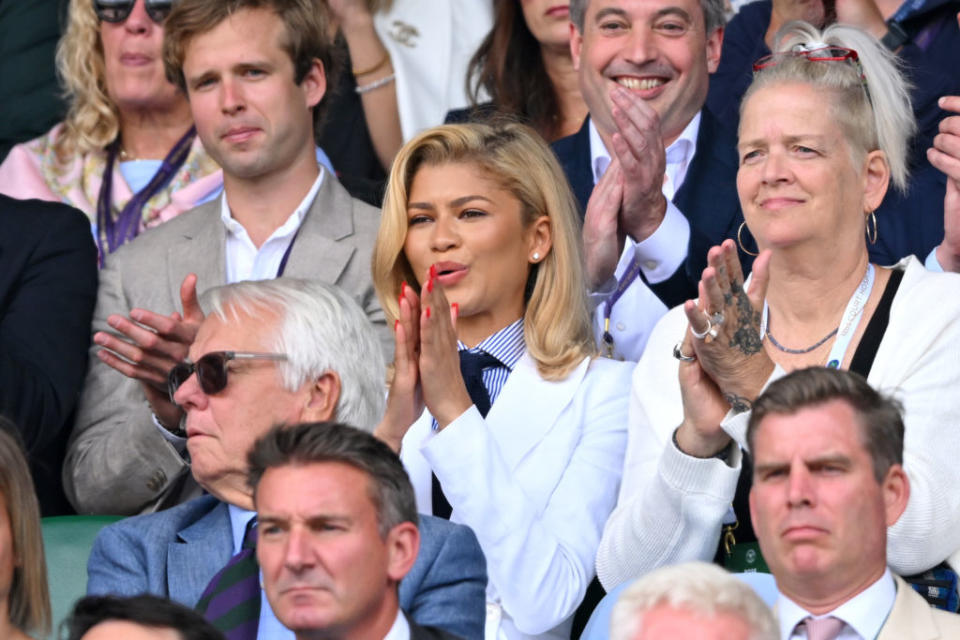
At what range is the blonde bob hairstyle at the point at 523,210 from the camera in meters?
4.39

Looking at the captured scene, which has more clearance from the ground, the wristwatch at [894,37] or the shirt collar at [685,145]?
the wristwatch at [894,37]

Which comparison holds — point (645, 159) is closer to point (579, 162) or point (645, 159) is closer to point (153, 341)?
point (579, 162)

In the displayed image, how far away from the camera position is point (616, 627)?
297 cm

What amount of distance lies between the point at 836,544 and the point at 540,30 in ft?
9.00

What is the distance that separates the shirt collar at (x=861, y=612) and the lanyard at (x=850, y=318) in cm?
74

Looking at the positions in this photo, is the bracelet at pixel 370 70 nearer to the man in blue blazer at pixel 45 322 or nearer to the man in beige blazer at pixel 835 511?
the man in blue blazer at pixel 45 322

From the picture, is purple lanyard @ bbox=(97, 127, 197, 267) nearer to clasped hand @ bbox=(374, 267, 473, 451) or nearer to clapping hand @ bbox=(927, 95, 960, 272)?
clasped hand @ bbox=(374, 267, 473, 451)

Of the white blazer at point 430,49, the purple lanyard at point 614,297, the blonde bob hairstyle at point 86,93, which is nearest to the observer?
the purple lanyard at point 614,297

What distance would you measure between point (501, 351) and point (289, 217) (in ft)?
3.20

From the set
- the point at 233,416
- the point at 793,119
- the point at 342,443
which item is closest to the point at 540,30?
the point at 793,119

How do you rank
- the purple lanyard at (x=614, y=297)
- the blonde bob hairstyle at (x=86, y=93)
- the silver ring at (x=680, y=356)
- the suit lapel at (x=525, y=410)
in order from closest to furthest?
1. the silver ring at (x=680, y=356)
2. the suit lapel at (x=525, y=410)
3. the purple lanyard at (x=614, y=297)
4. the blonde bob hairstyle at (x=86, y=93)

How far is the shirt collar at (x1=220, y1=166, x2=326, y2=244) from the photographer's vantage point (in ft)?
16.4

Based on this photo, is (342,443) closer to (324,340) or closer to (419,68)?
(324,340)

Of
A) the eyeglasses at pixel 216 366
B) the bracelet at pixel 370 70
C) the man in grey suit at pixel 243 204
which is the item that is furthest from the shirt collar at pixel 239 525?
the bracelet at pixel 370 70
